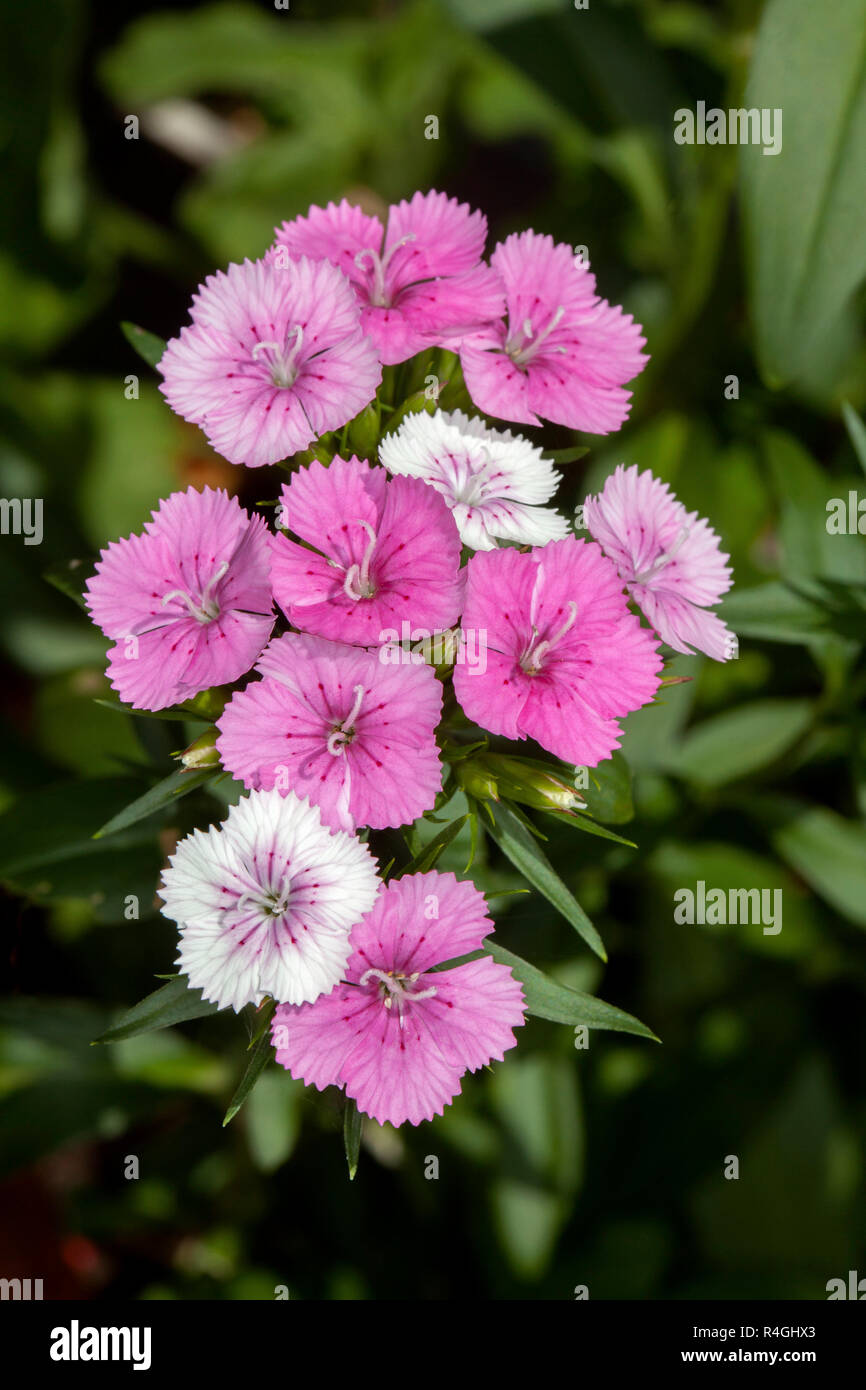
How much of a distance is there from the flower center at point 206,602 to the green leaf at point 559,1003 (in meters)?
0.45

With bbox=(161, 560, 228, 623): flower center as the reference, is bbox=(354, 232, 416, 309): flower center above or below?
above

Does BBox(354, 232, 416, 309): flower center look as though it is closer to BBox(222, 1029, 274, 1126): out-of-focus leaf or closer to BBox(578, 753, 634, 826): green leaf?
BBox(578, 753, 634, 826): green leaf

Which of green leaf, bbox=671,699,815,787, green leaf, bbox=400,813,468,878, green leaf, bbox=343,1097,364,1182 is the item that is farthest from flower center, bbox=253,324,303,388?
green leaf, bbox=671,699,815,787

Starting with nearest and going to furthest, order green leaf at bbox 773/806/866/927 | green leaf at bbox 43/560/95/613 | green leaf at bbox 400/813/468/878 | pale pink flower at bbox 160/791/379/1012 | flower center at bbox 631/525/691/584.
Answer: pale pink flower at bbox 160/791/379/1012 → green leaf at bbox 400/813/468/878 → flower center at bbox 631/525/691/584 → green leaf at bbox 43/560/95/613 → green leaf at bbox 773/806/866/927

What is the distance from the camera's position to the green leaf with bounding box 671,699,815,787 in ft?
6.68

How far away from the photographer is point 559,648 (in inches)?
45.8

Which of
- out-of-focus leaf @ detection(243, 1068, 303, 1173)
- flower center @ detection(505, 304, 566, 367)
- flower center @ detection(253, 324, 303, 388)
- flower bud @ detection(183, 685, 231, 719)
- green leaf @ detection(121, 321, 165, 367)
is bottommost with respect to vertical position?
out-of-focus leaf @ detection(243, 1068, 303, 1173)

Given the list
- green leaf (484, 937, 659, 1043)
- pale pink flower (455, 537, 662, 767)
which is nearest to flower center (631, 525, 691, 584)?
pale pink flower (455, 537, 662, 767)

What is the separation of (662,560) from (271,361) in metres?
0.48

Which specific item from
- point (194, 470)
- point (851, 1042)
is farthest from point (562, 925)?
point (194, 470)

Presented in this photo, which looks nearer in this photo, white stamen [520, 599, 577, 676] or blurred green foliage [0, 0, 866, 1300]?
white stamen [520, 599, 577, 676]

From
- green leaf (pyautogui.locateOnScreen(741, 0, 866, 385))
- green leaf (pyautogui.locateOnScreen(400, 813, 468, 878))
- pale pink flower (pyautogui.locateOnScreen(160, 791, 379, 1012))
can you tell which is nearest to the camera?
pale pink flower (pyautogui.locateOnScreen(160, 791, 379, 1012))

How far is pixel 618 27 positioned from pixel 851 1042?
228 centimetres
